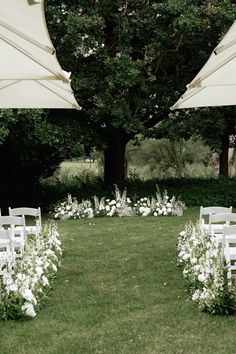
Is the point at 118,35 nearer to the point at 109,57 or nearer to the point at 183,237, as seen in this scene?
the point at 109,57

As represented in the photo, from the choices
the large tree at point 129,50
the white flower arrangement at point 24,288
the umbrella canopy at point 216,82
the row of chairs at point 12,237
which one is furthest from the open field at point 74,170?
the white flower arrangement at point 24,288

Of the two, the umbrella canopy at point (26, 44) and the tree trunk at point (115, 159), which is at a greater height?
the umbrella canopy at point (26, 44)

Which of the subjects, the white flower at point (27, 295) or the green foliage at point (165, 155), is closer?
the white flower at point (27, 295)

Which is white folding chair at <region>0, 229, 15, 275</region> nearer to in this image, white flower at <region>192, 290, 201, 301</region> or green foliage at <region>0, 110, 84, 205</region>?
white flower at <region>192, 290, 201, 301</region>

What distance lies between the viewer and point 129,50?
57.9ft

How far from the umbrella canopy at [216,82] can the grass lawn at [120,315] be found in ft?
9.31

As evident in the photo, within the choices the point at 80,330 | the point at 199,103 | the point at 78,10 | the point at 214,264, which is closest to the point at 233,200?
the point at 78,10

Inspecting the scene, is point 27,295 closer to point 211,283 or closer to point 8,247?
point 8,247

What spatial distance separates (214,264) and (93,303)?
5.80 feet

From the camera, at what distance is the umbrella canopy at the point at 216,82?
5.96 metres

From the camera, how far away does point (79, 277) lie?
9195 mm

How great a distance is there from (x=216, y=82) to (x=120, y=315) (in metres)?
3.17

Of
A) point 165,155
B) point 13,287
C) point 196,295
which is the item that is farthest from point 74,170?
point 13,287

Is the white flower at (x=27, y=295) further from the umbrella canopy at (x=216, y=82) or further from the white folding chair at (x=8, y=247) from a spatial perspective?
the umbrella canopy at (x=216, y=82)
